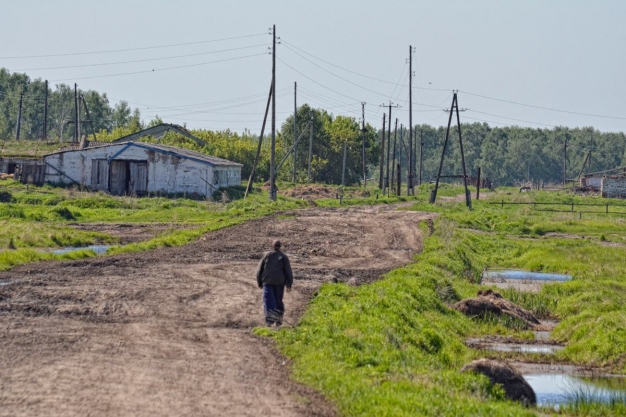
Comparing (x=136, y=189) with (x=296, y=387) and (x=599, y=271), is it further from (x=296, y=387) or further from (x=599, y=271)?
(x=296, y=387)

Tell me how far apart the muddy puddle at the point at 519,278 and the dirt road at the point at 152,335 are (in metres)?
3.54

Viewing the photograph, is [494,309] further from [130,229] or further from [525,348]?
[130,229]

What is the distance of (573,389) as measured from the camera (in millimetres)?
15844

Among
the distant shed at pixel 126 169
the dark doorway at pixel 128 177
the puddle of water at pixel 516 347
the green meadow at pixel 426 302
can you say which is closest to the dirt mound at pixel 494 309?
the green meadow at pixel 426 302

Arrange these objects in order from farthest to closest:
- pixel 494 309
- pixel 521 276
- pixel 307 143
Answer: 1. pixel 307 143
2. pixel 521 276
3. pixel 494 309

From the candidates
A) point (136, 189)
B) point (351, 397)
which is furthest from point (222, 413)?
point (136, 189)

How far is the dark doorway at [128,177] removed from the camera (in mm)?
61188

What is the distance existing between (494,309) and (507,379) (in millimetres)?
8479

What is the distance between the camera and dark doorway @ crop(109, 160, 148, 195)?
201 feet

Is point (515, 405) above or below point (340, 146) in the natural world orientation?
below

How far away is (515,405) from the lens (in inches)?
515

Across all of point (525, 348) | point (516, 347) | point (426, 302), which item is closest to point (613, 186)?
point (426, 302)

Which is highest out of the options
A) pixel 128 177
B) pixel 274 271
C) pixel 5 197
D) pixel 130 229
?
pixel 128 177

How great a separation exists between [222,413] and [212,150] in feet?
268
